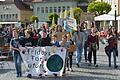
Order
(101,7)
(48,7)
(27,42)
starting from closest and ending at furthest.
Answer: (27,42)
(101,7)
(48,7)

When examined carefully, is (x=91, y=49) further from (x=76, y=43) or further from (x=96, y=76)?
(x=96, y=76)

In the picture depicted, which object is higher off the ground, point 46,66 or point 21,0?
point 21,0

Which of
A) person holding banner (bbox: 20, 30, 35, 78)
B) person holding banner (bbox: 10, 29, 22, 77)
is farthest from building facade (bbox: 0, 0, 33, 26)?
person holding banner (bbox: 10, 29, 22, 77)

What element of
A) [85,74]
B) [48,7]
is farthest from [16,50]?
[48,7]

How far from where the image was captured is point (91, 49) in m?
17.1

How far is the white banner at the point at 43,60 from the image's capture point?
14.2 metres

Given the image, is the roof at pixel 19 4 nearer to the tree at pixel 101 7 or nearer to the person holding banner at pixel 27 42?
the tree at pixel 101 7

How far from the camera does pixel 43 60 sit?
14219 millimetres

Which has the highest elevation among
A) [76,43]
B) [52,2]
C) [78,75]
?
[52,2]

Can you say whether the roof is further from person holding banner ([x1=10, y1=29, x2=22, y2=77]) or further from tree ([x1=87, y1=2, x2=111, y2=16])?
person holding banner ([x1=10, y1=29, x2=22, y2=77])

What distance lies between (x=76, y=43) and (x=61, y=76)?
2779 millimetres

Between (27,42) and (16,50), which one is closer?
(16,50)

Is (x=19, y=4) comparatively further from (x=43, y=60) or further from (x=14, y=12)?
(x=43, y=60)

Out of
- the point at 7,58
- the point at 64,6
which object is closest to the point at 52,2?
the point at 64,6
